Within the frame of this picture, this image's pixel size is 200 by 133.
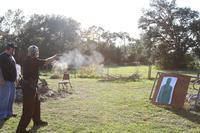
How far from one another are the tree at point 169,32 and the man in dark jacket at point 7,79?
3158 centimetres

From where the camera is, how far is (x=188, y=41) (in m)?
32.7

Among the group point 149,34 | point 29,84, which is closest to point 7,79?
point 29,84

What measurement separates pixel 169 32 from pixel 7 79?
1283 inches

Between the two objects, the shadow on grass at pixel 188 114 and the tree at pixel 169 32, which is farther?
the tree at pixel 169 32

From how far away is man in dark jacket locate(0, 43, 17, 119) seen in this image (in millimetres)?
4742

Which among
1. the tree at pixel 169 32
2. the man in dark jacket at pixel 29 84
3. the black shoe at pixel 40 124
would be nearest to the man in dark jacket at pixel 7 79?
the black shoe at pixel 40 124

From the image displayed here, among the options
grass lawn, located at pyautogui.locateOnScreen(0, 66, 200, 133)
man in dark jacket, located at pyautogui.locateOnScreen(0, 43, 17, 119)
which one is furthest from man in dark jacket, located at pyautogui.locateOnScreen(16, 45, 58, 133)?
man in dark jacket, located at pyautogui.locateOnScreen(0, 43, 17, 119)

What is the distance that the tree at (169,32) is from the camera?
32.3 m

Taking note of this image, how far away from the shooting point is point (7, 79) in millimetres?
4801

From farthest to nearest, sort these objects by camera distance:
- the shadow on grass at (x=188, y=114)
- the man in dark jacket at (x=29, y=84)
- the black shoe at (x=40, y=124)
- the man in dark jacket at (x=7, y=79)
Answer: the shadow on grass at (x=188, y=114)
the man in dark jacket at (x=7, y=79)
the black shoe at (x=40, y=124)
the man in dark jacket at (x=29, y=84)

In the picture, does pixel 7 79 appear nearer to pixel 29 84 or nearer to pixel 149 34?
pixel 29 84

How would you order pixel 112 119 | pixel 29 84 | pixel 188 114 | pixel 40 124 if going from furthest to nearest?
pixel 188 114 → pixel 112 119 → pixel 40 124 → pixel 29 84

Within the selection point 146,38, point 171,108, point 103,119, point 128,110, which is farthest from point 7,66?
point 146,38

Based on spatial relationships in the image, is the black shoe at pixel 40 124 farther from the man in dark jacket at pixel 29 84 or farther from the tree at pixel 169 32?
the tree at pixel 169 32
